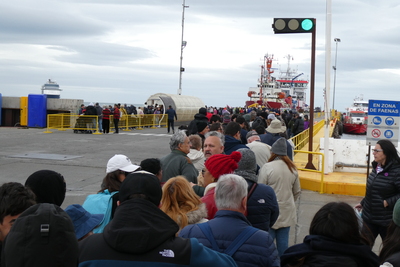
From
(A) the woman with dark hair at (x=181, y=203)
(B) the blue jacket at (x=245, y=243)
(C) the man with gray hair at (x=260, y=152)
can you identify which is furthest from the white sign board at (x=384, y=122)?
(B) the blue jacket at (x=245, y=243)

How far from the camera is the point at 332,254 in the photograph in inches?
122

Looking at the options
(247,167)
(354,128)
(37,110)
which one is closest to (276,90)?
(354,128)

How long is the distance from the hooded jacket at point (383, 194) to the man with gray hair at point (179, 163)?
214 centimetres

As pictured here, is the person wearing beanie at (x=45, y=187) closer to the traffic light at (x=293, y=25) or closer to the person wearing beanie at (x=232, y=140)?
the person wearing beanie at (x=232, y=140)

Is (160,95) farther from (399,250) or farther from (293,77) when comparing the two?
(293,77)

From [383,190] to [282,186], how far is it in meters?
1.17

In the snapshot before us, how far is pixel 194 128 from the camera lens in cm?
1088

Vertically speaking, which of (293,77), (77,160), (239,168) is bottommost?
(77,160)

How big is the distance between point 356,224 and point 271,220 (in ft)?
5.46

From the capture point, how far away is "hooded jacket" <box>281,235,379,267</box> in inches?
121

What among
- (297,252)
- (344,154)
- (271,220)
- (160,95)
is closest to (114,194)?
(271,220)

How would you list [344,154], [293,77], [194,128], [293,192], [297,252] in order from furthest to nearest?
[293,77]
[344,154]
[194,128]
[293,192]
[297,252]

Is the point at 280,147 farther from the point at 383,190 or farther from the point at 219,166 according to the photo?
the point at 219,166

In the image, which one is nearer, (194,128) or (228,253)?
(228,253)
